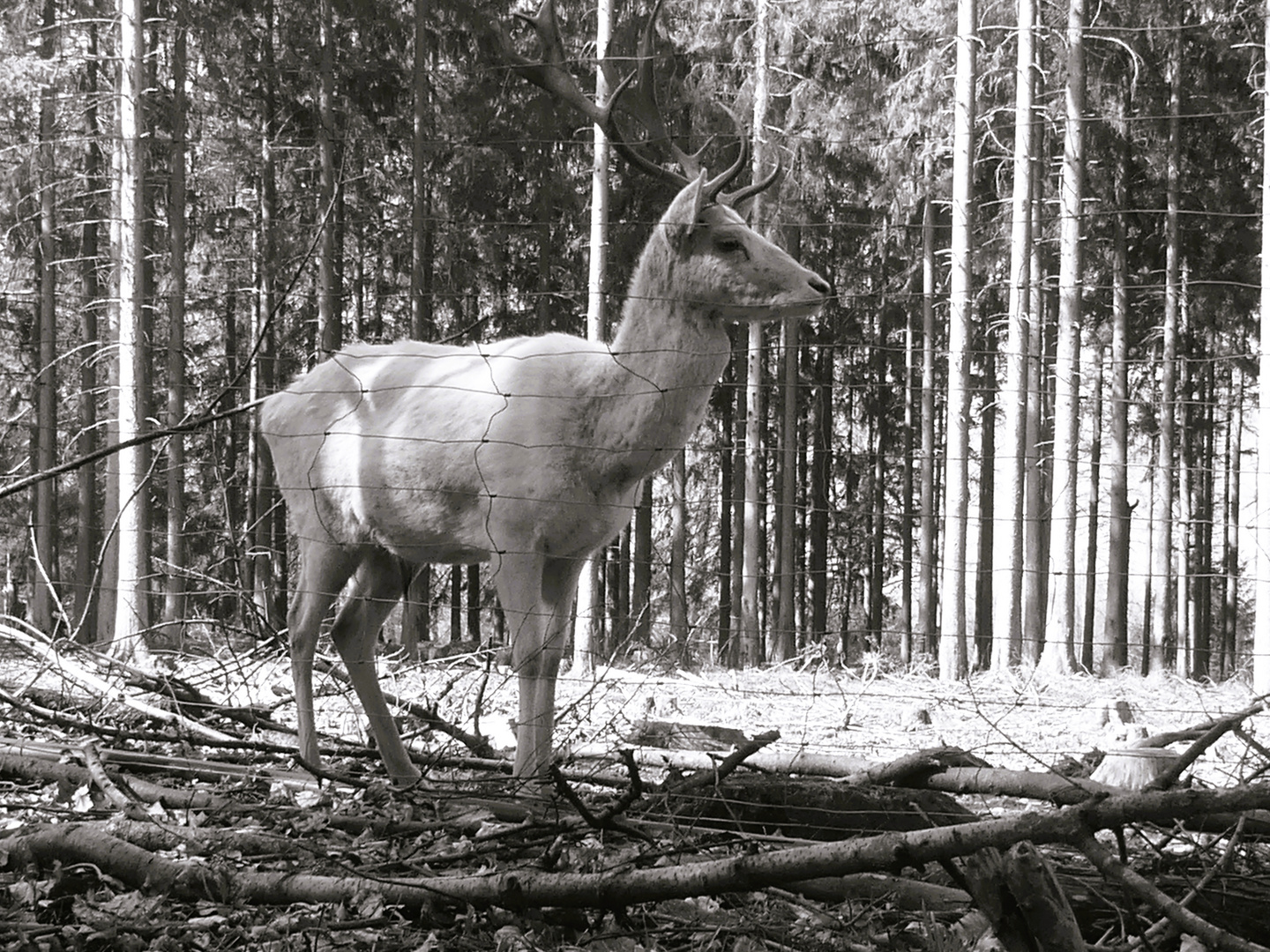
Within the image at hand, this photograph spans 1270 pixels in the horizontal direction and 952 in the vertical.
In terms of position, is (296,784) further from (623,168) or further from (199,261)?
(199,261)

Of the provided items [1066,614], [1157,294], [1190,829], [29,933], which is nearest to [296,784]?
[29,933]

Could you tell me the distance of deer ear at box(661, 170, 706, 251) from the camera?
525 cm

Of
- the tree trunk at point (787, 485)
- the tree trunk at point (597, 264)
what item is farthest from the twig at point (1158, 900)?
the tree trunk at point (787, 485)

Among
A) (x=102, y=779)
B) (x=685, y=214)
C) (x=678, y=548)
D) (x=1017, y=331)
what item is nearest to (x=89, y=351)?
(x=678, y=548)

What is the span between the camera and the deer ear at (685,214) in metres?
5.25

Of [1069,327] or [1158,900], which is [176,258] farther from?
[1158,900]

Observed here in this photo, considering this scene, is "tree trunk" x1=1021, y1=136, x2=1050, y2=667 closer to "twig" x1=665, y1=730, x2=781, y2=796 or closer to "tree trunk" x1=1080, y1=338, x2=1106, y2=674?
"tree trunk" x1=1080, y1=338, x2=1106, y2=674

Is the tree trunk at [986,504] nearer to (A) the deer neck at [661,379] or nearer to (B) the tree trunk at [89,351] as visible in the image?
(B) the tree trunk at [89,351]

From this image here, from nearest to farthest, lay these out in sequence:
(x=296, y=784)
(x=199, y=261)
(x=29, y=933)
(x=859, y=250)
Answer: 1. (x=29, y=933)
2. (x=296, y=784)
3. (x=199, y=261)
4. (x=859, y=250)

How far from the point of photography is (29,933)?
293cm

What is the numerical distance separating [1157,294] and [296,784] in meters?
20.2

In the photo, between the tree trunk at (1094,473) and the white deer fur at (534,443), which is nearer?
the white deer fur at (534,443)

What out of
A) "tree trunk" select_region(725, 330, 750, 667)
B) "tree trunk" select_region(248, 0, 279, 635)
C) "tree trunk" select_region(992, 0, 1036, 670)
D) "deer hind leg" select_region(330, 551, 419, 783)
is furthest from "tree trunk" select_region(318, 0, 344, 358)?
"deer hind leg" select_region(330, 551, 419, 783)

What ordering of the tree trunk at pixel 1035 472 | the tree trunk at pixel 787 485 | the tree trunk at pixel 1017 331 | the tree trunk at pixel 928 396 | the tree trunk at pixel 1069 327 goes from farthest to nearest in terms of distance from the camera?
the tree trunk at pixel 787 485 → the tree trunk at pixel 928 396 → the tree trunk at pixel 1035 472 → the tree trunk at pixel 1069 327 → the tree trunk at pixel 1017 331
